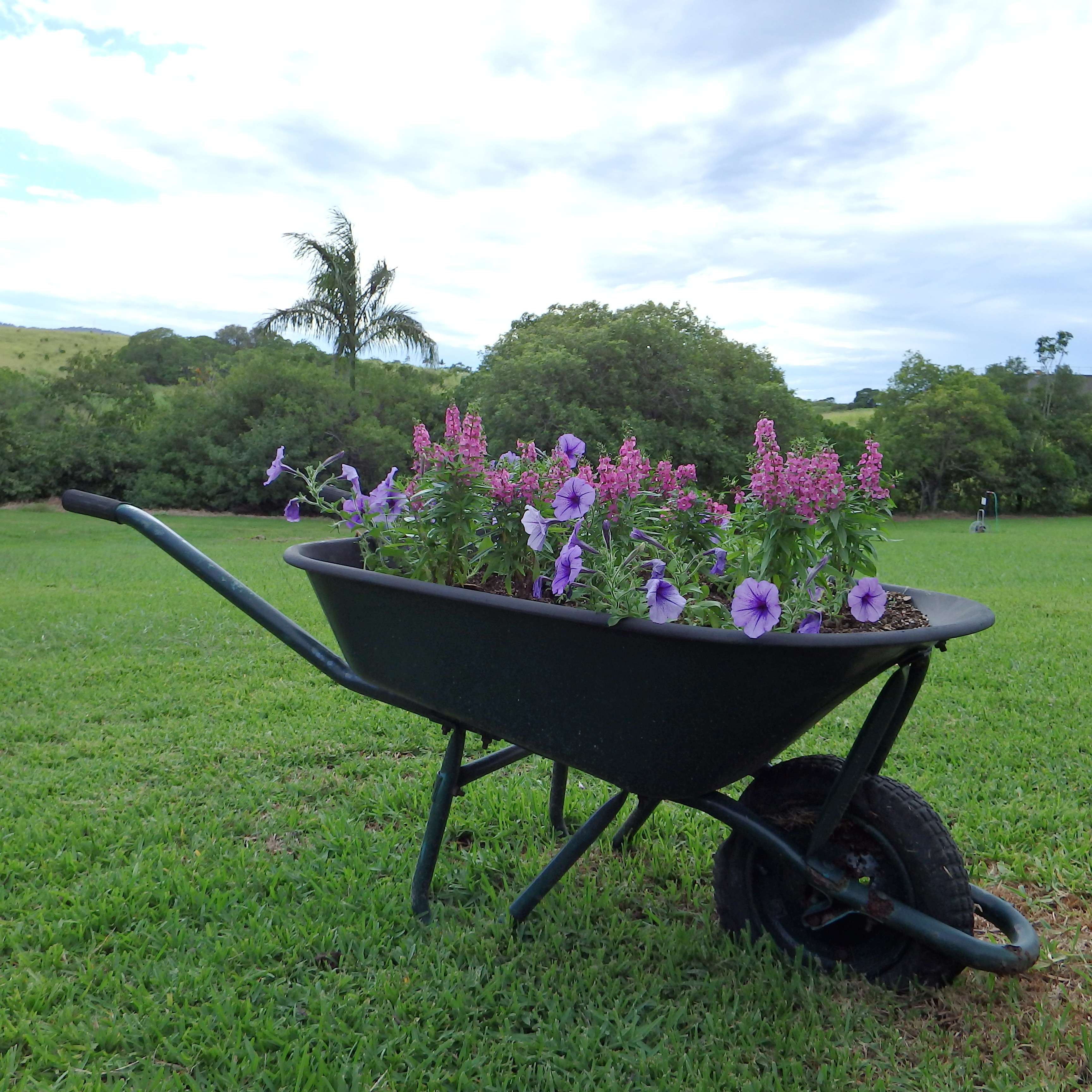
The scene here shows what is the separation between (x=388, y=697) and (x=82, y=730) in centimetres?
226

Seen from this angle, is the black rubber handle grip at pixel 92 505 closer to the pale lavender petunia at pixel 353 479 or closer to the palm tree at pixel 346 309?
the pale lavender petunia at pixel 353 479

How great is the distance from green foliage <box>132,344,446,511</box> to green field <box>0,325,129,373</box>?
15.8ft

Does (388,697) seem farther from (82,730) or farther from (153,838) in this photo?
(82,730)

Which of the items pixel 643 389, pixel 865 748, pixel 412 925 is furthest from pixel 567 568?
pixel 643 389

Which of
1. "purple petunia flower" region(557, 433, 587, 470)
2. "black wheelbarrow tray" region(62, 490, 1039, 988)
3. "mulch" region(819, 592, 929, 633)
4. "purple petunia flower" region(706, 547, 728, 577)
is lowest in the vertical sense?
"black wheelbarrow tray" region(62, 490, 1039, 988)

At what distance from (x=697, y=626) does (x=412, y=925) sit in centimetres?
110

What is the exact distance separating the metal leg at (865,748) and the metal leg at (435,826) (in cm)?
82

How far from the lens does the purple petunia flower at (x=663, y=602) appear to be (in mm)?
1451

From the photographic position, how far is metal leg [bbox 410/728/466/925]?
6.75ft

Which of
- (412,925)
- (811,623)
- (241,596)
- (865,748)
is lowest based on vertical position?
(412,925)

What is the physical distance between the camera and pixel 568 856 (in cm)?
188

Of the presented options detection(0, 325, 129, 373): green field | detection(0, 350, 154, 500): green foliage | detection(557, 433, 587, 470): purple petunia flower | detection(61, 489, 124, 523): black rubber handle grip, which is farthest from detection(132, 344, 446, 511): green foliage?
detection(557, 433, 587, 470): purple petunia flower

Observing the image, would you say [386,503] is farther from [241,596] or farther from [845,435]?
[845,435]

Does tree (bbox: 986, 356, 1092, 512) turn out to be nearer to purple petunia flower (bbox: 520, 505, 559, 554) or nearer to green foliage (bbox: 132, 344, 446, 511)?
green foliage (bbox: 132, 344, 446, 511)
